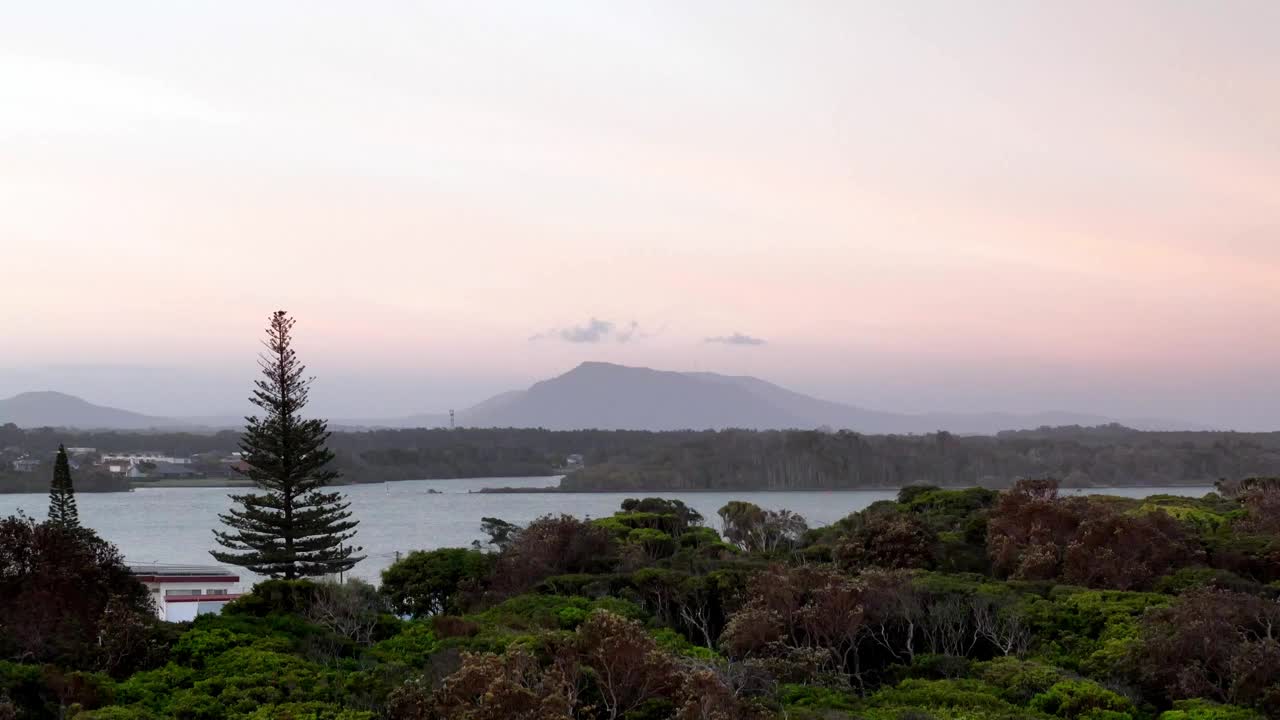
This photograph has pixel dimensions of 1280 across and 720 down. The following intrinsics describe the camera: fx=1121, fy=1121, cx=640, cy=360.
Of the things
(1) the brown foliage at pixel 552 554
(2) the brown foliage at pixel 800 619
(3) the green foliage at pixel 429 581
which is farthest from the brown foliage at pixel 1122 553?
(3) the green foliage at pixel 429 581

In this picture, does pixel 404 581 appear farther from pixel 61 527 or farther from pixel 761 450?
pixel 761 450

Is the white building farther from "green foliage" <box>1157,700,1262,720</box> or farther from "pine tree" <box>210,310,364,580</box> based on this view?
"green foliage" <box>1157,700,1262,720</box>

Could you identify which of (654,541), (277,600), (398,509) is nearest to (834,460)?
(398,509)

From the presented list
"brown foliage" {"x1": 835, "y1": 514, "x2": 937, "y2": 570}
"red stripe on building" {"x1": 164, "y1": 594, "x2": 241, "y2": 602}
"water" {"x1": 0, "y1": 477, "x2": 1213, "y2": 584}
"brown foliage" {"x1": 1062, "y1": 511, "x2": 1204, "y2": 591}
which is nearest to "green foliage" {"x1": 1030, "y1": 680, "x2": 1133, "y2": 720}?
"brown foliage" {"x1": 1062, "y1": 511, "x2": 1204, "y2": 591}

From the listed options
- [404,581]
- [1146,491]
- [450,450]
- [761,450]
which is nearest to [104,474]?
[450,450]

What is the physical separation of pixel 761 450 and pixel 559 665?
75631 mm

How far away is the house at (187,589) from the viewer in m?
21.7

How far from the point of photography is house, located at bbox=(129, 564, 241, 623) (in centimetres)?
2173

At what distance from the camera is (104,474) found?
77.0m

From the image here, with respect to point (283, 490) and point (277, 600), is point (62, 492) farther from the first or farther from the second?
point (277, 600)

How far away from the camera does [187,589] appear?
22.7m

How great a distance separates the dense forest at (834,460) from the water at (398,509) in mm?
1231

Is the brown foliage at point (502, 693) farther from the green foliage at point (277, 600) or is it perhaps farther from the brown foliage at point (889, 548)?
the brown foliage at point (889, 548)

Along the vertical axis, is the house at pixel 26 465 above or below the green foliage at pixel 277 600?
above
